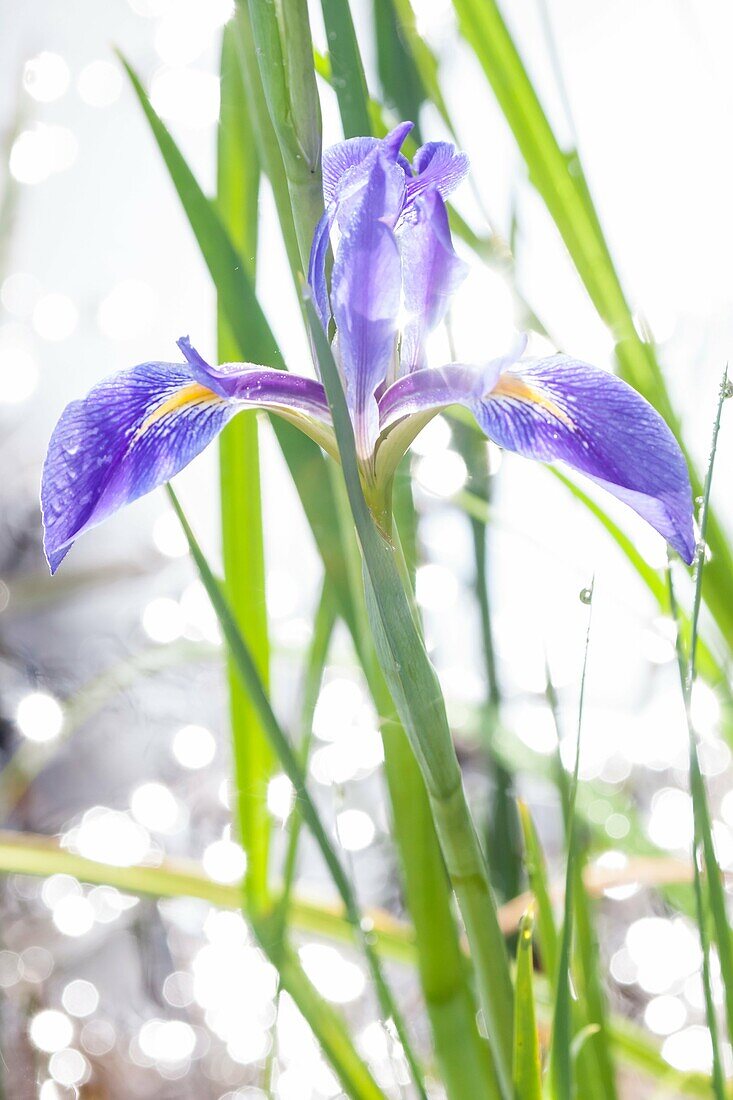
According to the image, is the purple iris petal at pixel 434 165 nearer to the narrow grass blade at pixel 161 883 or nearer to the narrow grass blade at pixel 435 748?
the narrow grass blade at pixel 435 748

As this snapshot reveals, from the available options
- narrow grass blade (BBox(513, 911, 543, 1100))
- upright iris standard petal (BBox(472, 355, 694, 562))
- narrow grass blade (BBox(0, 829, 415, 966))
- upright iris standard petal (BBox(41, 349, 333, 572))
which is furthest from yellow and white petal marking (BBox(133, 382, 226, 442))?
narrow grass blade (BBox(0, 829, 415, 966))

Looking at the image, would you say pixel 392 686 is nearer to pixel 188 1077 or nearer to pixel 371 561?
pixel 371 561

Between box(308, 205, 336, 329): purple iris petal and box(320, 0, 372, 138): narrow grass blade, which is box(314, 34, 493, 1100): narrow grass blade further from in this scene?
box(308, 205, 336, 329): purple iris petal

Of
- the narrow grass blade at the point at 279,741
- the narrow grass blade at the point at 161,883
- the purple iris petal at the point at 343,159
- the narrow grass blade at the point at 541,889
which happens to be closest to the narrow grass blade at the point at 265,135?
the purple iris petal at the point at 343,159

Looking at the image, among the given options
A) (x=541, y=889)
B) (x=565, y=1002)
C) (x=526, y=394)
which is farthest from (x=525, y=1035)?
(x=526, y=394)

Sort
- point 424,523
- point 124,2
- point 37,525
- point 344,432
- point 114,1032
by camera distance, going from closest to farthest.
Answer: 1. point 344,432
2. point 114,1032
3. point 424,523
4. point 37,525
5. point 124,2

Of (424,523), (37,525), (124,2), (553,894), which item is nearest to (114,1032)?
(553,894)
